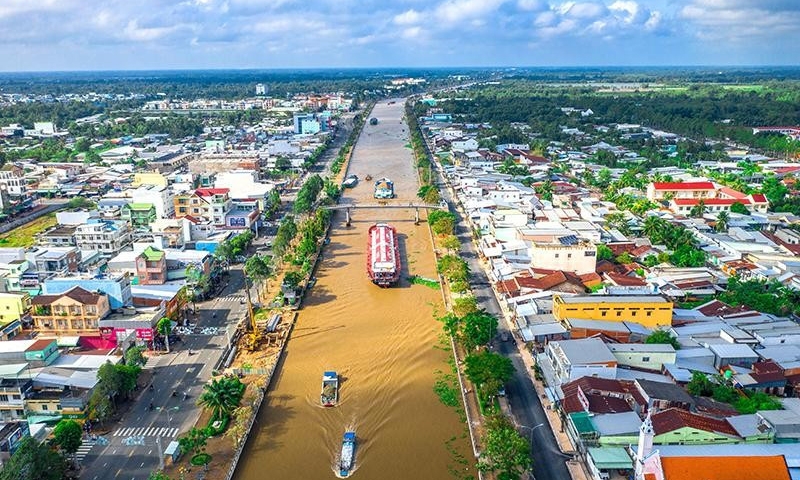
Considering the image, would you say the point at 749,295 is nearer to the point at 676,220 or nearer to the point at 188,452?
the point at 676,220

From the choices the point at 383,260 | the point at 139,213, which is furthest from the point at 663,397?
the point at 139,213

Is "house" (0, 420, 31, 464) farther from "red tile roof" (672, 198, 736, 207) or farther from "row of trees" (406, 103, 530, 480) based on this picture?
"red tile roof" (672, 198, 736, 207)

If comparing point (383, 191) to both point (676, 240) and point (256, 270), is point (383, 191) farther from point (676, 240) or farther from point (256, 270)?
point (676, 240)

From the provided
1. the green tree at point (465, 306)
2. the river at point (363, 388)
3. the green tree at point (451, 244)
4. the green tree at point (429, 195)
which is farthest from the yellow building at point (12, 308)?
the green tree at point (429, 195)

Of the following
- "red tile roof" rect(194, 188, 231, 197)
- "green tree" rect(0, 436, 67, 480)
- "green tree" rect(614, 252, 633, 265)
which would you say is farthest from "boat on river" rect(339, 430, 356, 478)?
"red tile roof" rect(194, 188, 231, 197)

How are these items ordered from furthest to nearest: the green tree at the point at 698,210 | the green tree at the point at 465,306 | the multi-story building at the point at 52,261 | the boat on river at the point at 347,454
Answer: the green tree at the point at 698,210 < the multi-story building at the point at 52,261 < the green tree at the point at 465,306 < the boat on river at the point at 347,454

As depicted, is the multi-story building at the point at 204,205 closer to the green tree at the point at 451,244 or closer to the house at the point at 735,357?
the green tree at the point at 451,244
